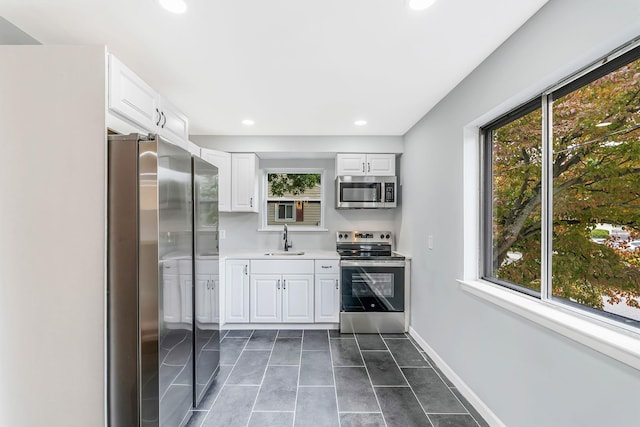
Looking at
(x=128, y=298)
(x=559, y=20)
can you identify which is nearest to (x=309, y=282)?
(x=128, y=298)

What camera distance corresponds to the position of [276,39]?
1.66 metres

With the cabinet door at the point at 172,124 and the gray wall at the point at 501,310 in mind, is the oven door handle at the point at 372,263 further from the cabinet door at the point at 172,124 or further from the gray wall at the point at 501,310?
the cabinet door at the point at 172,124

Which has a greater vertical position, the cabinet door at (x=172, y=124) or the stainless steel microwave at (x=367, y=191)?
the cabinet door at (x=172, y=124)

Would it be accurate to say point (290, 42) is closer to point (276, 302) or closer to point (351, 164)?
point (351, 164)

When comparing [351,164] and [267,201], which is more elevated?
[351,164]

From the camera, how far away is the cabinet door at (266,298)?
3.34m

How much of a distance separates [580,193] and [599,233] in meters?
0.21

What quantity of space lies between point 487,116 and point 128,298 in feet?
7.92

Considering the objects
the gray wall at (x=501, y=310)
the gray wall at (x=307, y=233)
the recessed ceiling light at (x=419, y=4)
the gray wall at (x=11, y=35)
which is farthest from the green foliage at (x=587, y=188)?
the gray wall at (x=11, y=35)

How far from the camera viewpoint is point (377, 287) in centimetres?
327

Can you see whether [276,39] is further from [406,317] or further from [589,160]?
[406,317]

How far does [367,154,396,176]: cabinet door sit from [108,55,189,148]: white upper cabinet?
7.40ft

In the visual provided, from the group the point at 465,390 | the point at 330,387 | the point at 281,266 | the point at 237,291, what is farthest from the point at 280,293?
the point at 465,390

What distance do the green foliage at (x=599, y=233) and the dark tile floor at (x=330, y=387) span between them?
136cm
